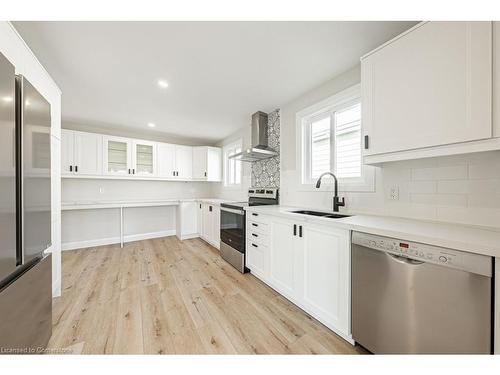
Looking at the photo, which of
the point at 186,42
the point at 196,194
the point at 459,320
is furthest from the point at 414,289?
the point at 196,194

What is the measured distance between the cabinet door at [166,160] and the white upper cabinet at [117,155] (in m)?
0.56

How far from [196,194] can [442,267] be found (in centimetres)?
479

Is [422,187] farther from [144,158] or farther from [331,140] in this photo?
[144,158]

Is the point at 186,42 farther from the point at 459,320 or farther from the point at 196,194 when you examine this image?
the point at 196,194

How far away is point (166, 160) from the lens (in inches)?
171

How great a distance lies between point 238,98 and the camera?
2.69m

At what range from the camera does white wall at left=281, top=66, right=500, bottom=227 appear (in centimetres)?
121

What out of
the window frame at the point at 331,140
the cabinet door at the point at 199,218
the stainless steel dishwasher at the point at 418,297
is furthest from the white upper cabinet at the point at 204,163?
the stainless steel dishwasher at the point at 418,297

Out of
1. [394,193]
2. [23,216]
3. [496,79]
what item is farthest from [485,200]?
[23,216]

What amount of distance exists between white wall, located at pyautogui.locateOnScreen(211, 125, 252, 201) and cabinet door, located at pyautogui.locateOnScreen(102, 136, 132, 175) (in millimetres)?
2044

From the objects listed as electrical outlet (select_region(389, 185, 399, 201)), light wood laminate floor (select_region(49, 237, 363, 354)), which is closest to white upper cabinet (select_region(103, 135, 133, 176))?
light wood laminate floor (select_region(49, 237, 363, 354))

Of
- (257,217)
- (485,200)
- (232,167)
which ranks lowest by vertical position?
(257,217)

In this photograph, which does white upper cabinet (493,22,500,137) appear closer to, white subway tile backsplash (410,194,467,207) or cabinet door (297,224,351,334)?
white subway tile backsplash (410,194,467,207)

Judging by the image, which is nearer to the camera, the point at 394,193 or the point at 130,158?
the point at 394,193
